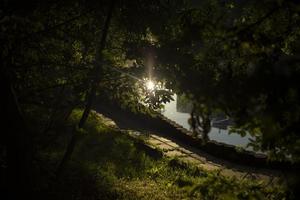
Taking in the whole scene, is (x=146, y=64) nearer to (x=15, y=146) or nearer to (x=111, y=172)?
(x=15, y=146)

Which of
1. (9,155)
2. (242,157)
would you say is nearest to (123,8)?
(9,155)

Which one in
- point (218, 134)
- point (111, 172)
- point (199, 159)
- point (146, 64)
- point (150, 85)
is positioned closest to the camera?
point (146, 64)

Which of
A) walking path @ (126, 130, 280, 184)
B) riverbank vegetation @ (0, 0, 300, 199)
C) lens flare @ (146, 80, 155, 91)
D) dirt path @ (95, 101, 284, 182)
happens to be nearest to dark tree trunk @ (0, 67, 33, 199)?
riverbank vegetation @ (0, 0, 300, 199)

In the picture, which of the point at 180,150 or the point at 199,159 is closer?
the point at 199,159

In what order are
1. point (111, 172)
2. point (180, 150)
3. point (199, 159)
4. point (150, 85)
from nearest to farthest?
point (150, 85)
point (111, 172)
point (199, 159)
point (180, 150)

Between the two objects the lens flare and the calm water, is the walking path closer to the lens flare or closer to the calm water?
the calm water

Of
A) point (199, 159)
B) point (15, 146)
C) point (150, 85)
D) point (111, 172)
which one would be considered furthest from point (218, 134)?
point (15, 146)

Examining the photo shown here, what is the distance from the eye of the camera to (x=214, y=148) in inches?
499

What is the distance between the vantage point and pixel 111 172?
9289 mm

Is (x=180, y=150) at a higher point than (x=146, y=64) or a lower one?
lower

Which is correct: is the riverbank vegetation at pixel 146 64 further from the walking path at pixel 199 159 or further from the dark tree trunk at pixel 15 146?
the walking path at pixel 199 159

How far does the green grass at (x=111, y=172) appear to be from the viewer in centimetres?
745

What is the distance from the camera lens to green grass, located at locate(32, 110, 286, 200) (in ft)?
24.4

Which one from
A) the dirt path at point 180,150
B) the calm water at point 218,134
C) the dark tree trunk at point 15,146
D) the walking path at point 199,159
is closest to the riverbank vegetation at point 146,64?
the dark tree trunk at point 15,146
